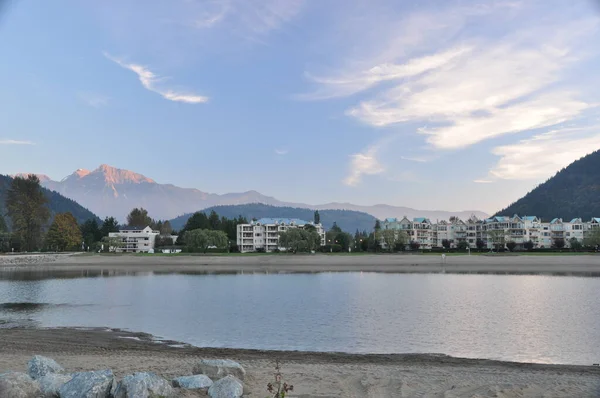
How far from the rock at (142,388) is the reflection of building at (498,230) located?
125774mm

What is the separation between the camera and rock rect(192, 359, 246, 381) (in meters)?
10.7

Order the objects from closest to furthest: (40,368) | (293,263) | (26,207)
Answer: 1. (40,368)
2. (293,263)
3. (26,207)

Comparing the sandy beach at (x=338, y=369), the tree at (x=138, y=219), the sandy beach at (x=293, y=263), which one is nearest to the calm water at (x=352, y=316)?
the sandy beach at (x=338, y=369)

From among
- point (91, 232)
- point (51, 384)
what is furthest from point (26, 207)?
point (51, 384)

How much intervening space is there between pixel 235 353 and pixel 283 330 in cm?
587

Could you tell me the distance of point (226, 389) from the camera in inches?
376

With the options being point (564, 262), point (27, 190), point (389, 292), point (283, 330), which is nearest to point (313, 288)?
point (389, 292)

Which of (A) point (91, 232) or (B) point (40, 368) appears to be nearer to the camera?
(B) point (40, 368)

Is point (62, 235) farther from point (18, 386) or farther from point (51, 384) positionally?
point (18, 386)

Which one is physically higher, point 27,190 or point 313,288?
point 27,190

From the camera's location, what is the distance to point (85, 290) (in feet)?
142

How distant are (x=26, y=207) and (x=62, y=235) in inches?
389

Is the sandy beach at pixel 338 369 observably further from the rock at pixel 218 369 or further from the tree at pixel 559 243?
the tree at pixel 559 243

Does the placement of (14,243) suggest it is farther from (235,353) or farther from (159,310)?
(235,353)
